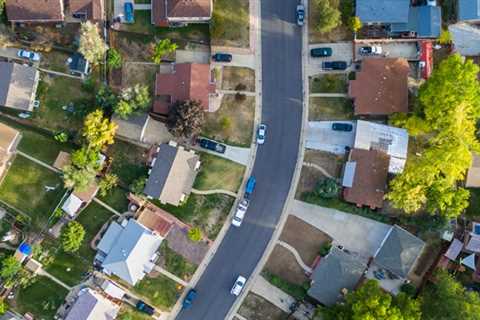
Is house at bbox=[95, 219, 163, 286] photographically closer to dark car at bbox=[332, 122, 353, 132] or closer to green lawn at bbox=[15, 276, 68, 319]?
green lawn at bbox=[15, 276, 68, 319]

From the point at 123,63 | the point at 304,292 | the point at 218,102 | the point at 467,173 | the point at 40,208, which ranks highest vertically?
the point at 123,63

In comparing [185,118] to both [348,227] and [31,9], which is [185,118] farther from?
[348,227]

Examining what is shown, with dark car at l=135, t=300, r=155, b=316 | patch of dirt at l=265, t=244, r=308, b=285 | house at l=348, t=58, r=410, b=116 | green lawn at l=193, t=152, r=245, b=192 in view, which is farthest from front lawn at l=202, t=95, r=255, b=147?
dark car at l=135, t=300, r=155, b=316

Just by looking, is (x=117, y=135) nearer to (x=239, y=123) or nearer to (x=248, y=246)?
(x=239, y=123)

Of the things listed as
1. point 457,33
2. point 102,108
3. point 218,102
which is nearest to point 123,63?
point 102,108

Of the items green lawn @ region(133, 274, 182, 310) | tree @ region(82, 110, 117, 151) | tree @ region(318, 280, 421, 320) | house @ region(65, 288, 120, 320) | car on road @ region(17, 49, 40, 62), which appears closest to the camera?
tree @ region(318, 280, 421, 320)

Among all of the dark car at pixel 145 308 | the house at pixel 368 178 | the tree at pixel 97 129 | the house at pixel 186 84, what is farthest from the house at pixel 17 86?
the house at pixel 368 178

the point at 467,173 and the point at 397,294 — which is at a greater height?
the point at 467,173

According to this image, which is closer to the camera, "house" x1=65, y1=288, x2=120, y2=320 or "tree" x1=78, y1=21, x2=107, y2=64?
"tree" x1=78, y1=21, x2=107, y2=64
